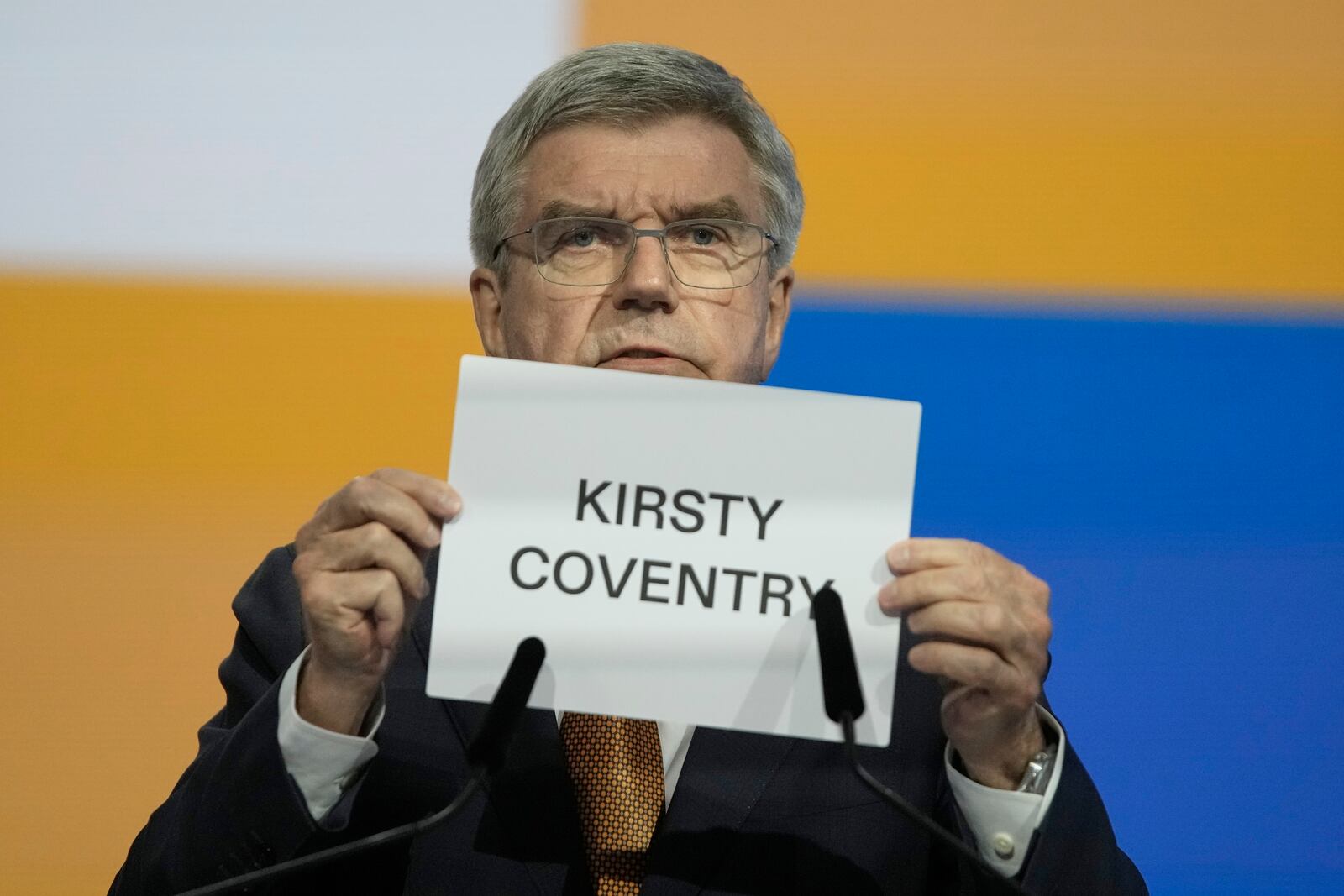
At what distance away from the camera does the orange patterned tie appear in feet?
4.51

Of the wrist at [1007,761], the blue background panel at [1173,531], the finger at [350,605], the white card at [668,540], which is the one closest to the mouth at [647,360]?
the white card at [668,540]

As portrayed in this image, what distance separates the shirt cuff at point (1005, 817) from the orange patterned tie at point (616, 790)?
0.33 m

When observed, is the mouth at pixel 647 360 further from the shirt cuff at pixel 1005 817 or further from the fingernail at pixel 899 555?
the shirt cuff at pixel 1005 817

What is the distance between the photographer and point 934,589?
3.82 ft

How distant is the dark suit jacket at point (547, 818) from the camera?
4.17 ft

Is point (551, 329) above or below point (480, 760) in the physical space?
above

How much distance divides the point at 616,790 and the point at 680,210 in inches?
28.0

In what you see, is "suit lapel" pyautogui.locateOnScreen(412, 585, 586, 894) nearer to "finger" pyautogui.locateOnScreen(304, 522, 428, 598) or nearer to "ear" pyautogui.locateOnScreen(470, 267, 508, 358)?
"finger" pyautogui.locateOnScreen(304, 522, 428, 598)

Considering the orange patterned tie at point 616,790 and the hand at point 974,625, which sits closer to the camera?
the hand at point 974,625

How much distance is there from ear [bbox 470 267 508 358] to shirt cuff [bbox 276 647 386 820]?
69 cm

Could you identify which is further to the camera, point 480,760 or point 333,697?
point 333,697

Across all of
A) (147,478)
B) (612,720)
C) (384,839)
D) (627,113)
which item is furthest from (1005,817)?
(147,478)

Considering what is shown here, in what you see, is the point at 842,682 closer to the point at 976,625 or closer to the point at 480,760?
the point at 976,625

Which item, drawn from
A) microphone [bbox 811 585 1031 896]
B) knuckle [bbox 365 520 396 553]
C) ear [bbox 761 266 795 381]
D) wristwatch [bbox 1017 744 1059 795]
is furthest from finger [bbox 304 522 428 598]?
ear [bbox 761 266 795 381]
